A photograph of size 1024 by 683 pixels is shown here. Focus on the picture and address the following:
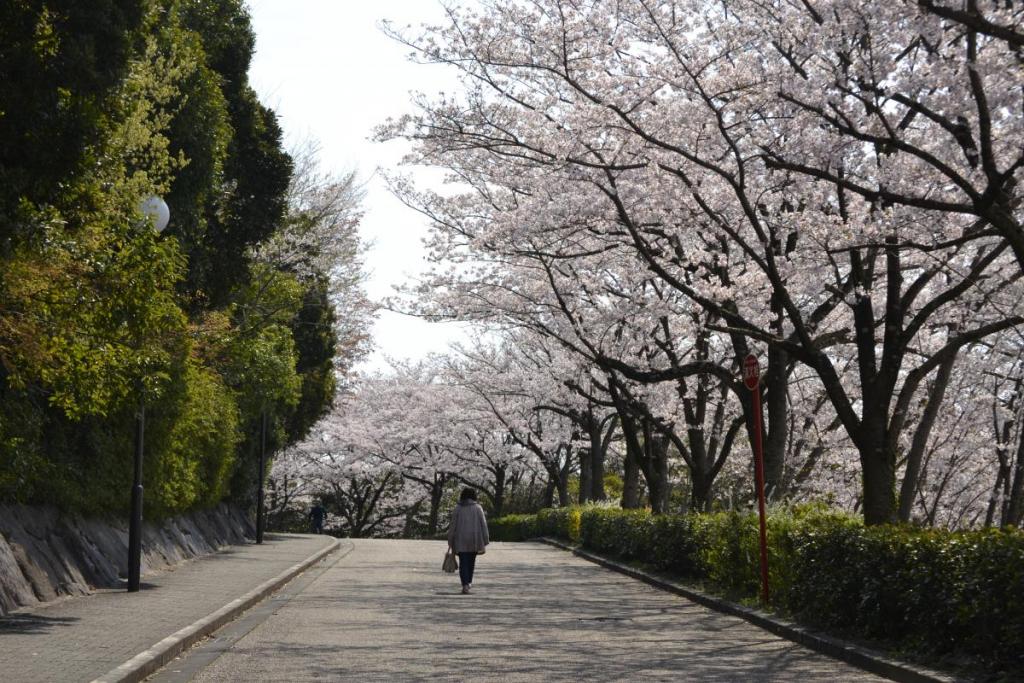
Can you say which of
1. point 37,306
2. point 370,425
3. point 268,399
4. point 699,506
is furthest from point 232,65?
point 370,425

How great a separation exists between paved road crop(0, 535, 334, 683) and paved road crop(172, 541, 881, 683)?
67 cm

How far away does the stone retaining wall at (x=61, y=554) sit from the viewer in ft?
43.7

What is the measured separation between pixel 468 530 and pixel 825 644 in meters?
8.83

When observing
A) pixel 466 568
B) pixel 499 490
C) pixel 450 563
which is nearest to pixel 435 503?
pixel 499 490

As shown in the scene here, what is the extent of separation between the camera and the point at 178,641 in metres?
10.6

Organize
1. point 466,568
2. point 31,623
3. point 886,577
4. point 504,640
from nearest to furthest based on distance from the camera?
point 886,577 < point 31,623 < point 504,640 < point 466,568

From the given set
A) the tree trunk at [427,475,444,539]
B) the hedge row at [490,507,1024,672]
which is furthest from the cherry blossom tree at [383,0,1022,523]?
the tree trunk at [427,475,444,539]

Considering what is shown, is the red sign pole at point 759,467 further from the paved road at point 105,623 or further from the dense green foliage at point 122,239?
the dense green foliage at point 122,239

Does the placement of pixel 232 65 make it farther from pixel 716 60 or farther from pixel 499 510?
pixel 499 510

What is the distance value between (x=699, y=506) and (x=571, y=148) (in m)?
11.5

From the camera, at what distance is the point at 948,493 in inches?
→ 1481

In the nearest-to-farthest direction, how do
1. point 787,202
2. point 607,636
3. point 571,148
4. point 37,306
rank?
point 37,306 < point 607,636 < point 571,148 < point 787,202

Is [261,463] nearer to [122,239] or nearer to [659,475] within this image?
[659,475]

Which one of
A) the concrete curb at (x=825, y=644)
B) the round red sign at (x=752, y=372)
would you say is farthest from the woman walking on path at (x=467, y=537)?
the round red sign at (x=752, y=372)
